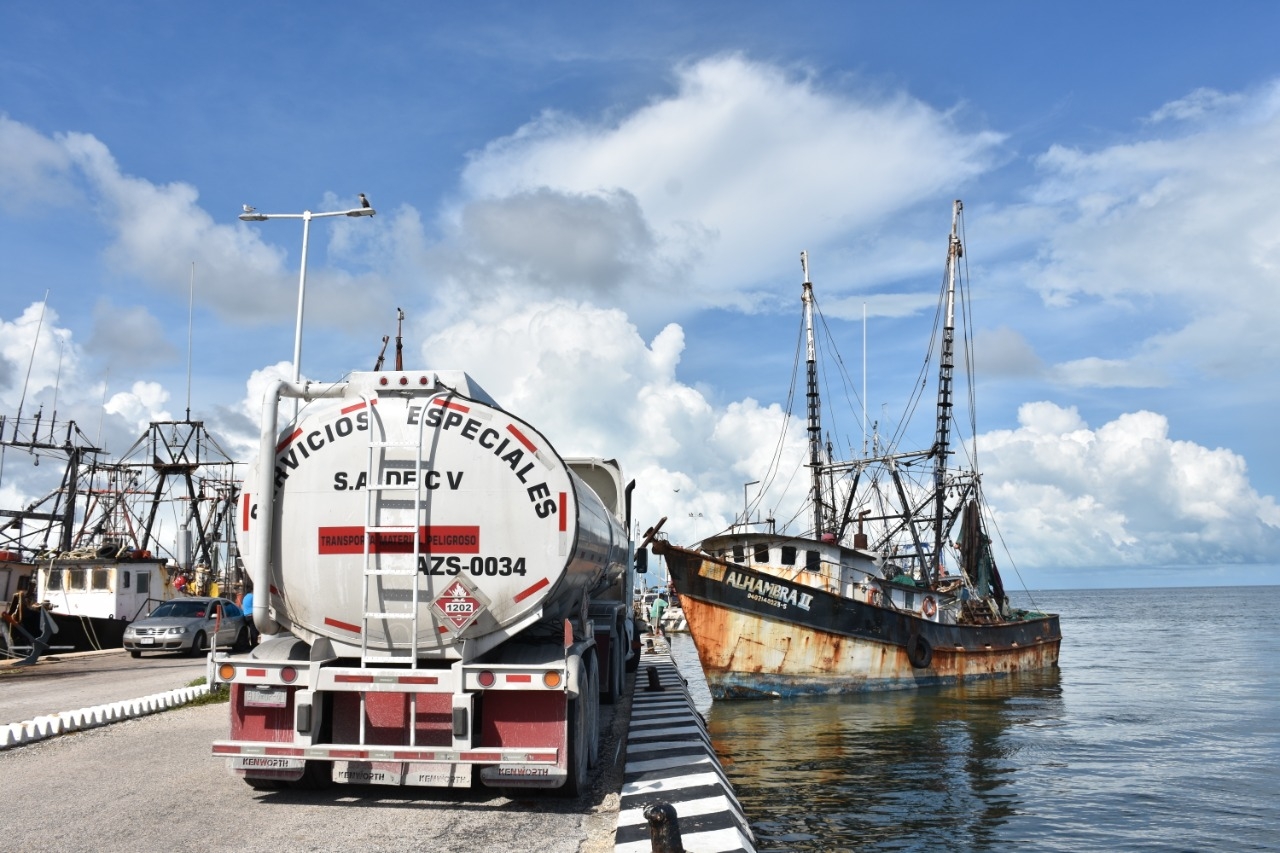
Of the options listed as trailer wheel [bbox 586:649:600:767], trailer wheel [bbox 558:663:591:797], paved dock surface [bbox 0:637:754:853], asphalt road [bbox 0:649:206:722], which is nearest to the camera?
paved dock surface [bbox 0:637:754:853]

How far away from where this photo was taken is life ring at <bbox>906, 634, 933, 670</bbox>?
Answer: 2716cm

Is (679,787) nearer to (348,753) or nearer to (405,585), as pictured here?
(348,753)

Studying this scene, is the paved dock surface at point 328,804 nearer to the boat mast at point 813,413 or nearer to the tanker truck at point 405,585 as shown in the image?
the tanker truck at point 405,585

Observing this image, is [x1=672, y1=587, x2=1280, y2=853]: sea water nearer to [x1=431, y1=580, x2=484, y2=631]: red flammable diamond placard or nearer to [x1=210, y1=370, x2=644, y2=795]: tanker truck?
[x1=210, y1=370, x2=644, y2=795]: tanker truck

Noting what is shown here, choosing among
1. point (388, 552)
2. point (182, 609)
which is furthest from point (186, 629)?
point (388, 552)

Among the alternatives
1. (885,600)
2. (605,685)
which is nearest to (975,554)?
(885,600)

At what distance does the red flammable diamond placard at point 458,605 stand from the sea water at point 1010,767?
4.65m

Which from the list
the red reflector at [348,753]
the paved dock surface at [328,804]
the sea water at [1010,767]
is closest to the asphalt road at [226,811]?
the paved dock surface at [328,804]

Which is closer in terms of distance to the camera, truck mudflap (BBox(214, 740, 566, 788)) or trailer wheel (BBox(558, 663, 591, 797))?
truck mudflap (BBox(214, 740, 566, 788))

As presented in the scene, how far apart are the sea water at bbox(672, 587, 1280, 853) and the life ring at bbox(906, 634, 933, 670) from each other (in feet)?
2.80

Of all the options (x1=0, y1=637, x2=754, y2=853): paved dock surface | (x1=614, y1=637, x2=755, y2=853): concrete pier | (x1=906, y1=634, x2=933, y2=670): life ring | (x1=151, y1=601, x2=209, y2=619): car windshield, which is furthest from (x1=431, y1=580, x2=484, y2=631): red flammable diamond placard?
(x1=906, y1=634, x2=933, y2=670): life ring

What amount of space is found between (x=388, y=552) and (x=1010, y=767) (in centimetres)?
1236

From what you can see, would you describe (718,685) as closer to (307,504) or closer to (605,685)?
(605,685)

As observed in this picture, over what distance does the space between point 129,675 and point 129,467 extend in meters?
22.7
